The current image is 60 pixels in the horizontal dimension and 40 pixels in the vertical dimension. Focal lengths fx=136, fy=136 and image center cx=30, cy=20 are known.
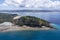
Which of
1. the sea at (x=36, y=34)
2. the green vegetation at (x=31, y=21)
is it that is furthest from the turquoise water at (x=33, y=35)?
the green vegetation at (x=31, y=21)

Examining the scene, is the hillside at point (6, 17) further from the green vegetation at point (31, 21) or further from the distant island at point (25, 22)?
the green vegetation at point (31, 21)

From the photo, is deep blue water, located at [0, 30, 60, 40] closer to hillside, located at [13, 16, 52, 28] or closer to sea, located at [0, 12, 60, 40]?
sea, located at [0, 12, 60, 40]

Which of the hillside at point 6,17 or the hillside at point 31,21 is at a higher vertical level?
the hillside at point 6,17

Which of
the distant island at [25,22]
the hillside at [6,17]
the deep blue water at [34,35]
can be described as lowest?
the deep blue water at [34,35]

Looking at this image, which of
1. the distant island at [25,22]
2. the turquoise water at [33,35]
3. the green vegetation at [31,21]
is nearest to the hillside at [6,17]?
the distant island at [25,22]

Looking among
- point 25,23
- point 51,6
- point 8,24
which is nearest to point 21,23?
point 25,23

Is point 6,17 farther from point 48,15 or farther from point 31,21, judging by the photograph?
point 48,15
